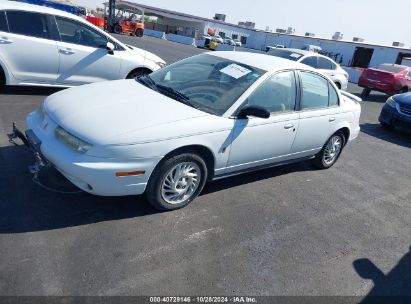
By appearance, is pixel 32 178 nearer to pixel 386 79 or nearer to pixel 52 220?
pixel 52 220

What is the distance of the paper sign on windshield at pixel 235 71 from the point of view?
162 inches

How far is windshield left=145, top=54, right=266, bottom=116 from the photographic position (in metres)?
3.84

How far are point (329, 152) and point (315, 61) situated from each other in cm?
689

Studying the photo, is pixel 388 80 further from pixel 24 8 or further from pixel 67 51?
pixel 24 8

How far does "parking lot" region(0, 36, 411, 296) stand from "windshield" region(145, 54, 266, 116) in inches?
45.1

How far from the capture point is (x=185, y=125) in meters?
3.38

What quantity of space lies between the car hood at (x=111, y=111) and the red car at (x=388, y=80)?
13.1m

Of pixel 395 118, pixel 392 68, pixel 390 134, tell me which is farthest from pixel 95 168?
pixel 392 68

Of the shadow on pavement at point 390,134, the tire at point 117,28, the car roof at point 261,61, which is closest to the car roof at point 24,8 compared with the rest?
the car roof at point 261,61

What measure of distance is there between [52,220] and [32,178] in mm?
841

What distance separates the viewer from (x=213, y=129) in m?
3.55

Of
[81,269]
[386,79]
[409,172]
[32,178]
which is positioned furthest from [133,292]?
[386,79]

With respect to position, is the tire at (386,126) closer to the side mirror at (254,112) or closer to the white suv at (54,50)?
the white suv at (54,50)

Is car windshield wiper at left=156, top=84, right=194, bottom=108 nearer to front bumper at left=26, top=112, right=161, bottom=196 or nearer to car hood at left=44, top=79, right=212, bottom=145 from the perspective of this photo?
car hood at left=44, top=79, right=212, bottom=145
